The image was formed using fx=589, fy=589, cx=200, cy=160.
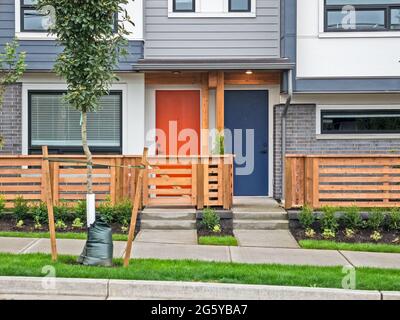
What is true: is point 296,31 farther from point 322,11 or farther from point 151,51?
point 151,51

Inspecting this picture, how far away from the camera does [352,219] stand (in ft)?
35.9

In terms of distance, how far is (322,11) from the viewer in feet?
42.5

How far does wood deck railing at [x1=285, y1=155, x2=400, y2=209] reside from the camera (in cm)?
1139

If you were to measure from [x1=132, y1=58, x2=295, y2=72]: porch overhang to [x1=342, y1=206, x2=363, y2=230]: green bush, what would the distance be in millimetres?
3455

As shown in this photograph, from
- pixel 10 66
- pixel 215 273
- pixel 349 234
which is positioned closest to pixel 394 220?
pixel 349 234

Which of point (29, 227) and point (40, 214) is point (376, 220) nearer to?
point (40, 214)

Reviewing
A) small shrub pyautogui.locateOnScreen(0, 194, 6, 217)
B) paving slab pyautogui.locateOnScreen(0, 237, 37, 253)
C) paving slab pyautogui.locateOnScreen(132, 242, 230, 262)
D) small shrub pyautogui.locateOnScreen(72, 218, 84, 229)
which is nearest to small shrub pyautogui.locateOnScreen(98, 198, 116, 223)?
small shrub pyautogui.locateOnScreen(72, 218, 84, 229)

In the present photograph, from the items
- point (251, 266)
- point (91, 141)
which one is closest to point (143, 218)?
point (91, 141)

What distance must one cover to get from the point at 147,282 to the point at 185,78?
7203 millimetres

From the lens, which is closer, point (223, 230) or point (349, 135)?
point (223, 230)

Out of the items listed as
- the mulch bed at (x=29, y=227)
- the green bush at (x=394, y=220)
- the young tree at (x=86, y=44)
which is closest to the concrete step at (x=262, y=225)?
Result: the green bush at (x=394, y=220)

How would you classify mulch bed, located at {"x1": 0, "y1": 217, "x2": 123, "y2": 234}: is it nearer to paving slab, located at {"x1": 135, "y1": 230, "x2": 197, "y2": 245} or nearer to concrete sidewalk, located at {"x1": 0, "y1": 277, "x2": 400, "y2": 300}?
paving slab, located at {"x1": 135, "y1": 230, "x2": 197, "y2": 245}

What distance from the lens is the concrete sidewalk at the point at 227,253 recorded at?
28.6 feet

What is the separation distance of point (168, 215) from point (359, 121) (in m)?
4.95
